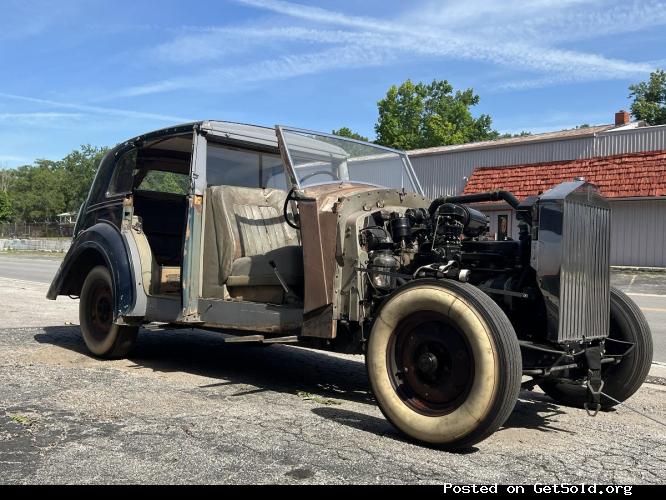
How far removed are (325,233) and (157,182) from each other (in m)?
3.25

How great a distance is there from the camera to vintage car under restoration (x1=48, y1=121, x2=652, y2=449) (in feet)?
13.6

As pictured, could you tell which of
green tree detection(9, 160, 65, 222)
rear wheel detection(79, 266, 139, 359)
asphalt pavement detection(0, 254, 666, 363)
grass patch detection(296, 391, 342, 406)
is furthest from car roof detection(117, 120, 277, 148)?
green tree detection(9, 160, 65, 222)

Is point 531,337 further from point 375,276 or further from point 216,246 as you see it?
point 216,246

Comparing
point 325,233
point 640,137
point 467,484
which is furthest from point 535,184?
point 467,484

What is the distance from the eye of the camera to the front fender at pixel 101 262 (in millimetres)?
6543

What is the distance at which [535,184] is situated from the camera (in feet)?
76.8

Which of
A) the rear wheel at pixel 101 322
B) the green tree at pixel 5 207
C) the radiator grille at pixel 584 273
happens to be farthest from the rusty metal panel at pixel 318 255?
the green tree at pixel 5 207

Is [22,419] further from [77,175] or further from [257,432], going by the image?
[77,175]

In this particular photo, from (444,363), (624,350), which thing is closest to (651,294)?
(624,350)

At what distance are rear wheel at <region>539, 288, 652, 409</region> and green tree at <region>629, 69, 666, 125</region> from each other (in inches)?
1876

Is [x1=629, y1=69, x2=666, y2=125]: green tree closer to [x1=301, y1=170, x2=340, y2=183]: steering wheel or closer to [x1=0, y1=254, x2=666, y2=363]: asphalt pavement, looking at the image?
[x1=0, y1=254, x2=666, y2=363]: asphalt pavement

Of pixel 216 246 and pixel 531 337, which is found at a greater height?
pixel 216 246

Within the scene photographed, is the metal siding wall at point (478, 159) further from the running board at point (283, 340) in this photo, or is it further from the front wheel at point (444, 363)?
the front wheel at point (444, 363)

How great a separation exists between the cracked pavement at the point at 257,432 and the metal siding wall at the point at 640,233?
17328 mm
